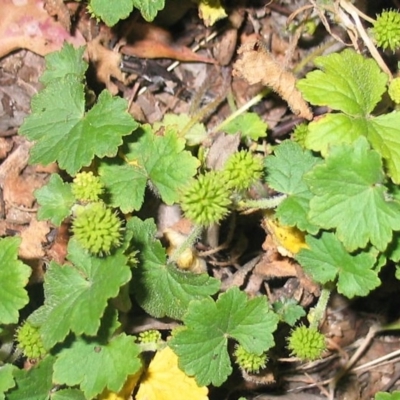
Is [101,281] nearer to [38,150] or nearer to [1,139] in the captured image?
[38,150]

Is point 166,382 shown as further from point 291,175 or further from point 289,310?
point 291,175

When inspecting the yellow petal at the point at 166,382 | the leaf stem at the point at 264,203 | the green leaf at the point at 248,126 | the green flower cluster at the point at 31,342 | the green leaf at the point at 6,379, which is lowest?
the yellow petal at the point at 166,382

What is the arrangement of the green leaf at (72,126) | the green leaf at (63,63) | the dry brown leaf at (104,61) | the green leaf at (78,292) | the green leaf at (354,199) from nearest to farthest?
the green leaf at (78,292), the green leaf at (354,199), the green leaf at (72,126), the green leaf at (63,63), the dry brown leaf at (104,61)

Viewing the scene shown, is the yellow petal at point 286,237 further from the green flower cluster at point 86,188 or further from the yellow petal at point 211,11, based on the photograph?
the yellow petal at point 211,11

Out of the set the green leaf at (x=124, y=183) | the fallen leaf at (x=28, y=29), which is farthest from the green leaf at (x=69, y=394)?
the fallen leaf at (x=28, y=29)

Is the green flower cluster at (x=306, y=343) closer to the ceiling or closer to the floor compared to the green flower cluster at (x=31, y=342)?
closer to the floor

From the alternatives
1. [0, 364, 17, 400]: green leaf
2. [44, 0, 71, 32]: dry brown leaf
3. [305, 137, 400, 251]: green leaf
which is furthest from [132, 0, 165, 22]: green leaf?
[0, 364, 17, 400]: green leaf

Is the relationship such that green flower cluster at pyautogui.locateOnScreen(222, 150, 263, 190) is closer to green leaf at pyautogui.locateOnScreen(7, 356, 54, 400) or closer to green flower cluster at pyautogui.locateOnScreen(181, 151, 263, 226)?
green flower cluster at pyautogui.locateOnScreen(181, 151, 263, 226)
